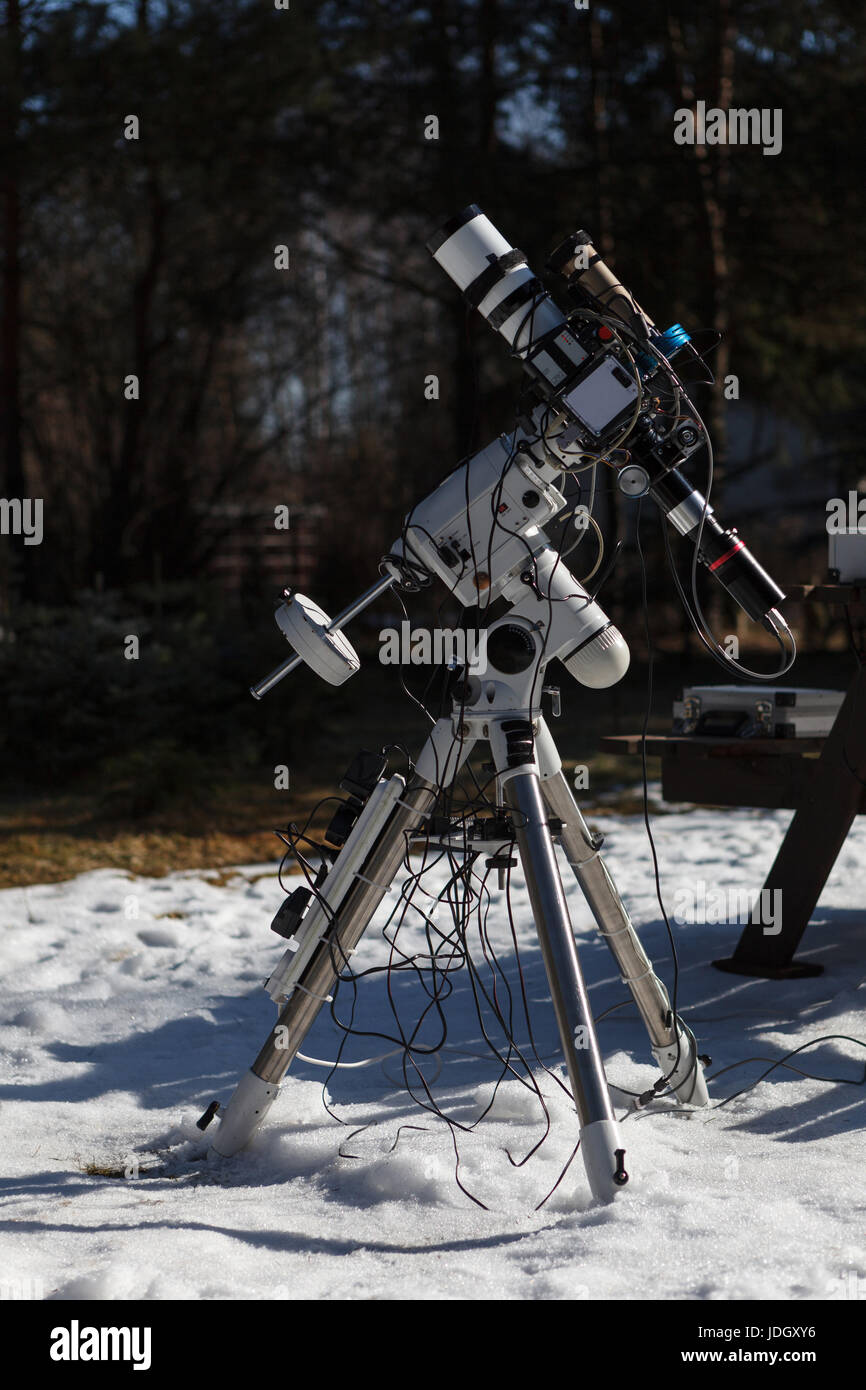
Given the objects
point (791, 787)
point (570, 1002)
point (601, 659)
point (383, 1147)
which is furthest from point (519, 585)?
point (791, 787)

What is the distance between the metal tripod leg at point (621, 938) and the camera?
106 inches

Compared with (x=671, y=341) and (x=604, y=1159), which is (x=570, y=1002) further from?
(x=671, y=341)

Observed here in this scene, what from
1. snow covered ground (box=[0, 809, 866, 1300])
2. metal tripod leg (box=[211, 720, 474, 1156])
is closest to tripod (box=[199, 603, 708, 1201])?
metal tripod leg (box=[211, 720, 474, 1156])

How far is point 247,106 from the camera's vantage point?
1012 centimetres

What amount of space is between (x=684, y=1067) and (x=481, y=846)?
29.5 inches

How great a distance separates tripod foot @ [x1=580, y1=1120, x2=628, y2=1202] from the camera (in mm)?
2326

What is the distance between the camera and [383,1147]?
2.74 metres

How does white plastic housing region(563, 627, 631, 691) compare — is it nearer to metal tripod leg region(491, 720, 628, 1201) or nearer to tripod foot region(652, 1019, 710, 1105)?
metal tripod leg region(491, 720, 628, 1201)

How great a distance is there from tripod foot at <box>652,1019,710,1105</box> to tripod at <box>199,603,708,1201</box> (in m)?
0.09

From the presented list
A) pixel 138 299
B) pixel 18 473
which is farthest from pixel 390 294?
pixel 18 473

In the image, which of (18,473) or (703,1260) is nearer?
(703,1260)

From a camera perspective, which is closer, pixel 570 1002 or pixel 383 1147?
pixel 570 1002

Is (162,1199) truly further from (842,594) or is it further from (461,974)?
(842,594)
